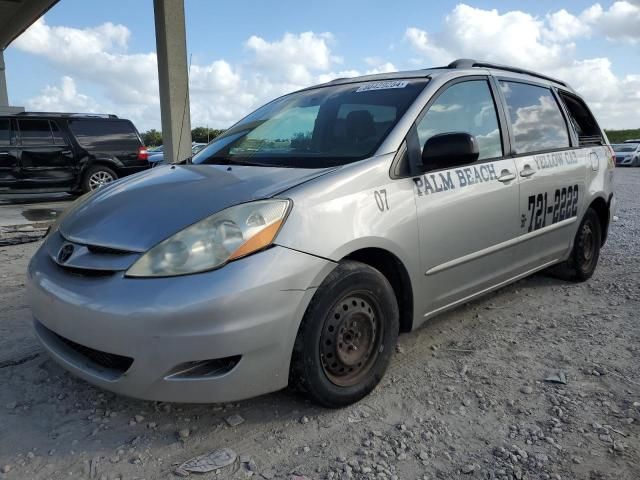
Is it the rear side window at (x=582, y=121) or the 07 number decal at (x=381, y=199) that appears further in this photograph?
the rear side window at (x=582, y=121)

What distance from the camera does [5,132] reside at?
9812mm

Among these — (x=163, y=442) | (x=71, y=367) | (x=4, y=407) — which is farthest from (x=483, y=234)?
(x=4, y=407)

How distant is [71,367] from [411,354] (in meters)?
1.81

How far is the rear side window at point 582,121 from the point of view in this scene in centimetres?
440

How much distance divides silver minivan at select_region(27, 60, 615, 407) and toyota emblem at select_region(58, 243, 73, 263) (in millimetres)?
13

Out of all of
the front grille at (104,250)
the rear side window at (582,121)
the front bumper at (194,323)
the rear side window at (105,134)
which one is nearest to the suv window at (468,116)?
the front bumper at (194,323)

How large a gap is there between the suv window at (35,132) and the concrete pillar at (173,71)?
2400 millimetres

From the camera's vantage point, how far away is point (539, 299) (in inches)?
159

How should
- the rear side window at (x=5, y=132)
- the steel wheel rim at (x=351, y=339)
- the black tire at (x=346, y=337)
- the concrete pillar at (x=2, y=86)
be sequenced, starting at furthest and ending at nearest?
the concrete pillar at (x=2, y=86) → the rear side window at (x=5, y=132) → the steel wheel rim at (x=351, y=339) → the black tire at (x=346, y=337)

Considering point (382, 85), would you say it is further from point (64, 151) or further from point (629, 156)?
point (629, 156)

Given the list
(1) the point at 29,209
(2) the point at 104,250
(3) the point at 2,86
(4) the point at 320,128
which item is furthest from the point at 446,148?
(3) the point at 2,86

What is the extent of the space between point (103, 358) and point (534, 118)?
3285mm

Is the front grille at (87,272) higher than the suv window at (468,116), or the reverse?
the suv window at (468,116)

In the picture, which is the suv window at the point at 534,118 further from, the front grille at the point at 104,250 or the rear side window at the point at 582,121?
the front grille at the point at 104,250
